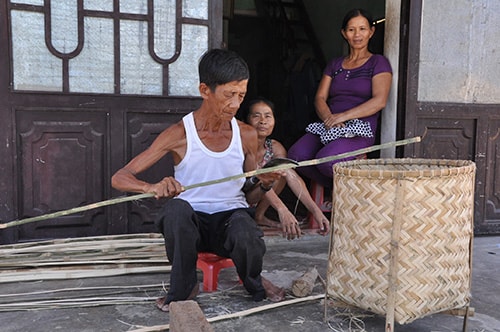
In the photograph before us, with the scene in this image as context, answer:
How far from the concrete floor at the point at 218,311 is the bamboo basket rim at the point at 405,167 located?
24.5 inches

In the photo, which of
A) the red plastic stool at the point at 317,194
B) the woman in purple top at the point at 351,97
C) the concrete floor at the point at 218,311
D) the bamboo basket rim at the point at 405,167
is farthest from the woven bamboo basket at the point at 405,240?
the red plastic stool at the point at 317,194

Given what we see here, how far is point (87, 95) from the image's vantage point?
Result: 112 inches

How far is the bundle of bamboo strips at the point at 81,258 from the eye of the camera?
2.39m

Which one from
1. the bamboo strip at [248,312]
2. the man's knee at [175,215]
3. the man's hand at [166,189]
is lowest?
the bamboo strip at [248,312]

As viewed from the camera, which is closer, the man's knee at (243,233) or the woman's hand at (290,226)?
the man's knee at (243,233)

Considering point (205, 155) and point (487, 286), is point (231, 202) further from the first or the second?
point (487, 286)

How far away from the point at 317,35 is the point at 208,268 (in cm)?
491

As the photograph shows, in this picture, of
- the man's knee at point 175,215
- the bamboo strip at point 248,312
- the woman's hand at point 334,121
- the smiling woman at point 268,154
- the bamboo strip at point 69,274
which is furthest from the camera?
the woman's hand at point 334,121

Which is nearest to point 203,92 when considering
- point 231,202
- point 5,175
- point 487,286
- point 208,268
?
point 231,202

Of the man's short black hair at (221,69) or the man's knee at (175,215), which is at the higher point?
the man's short black hair at (221,69)

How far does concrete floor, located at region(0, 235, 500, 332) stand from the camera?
184cm

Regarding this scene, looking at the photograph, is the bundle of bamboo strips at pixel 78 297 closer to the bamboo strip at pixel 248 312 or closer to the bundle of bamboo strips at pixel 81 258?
the bundle of bamboo strips at pixel 81 258

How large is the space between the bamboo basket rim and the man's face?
1.74 ft

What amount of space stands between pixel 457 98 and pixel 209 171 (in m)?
2.22
